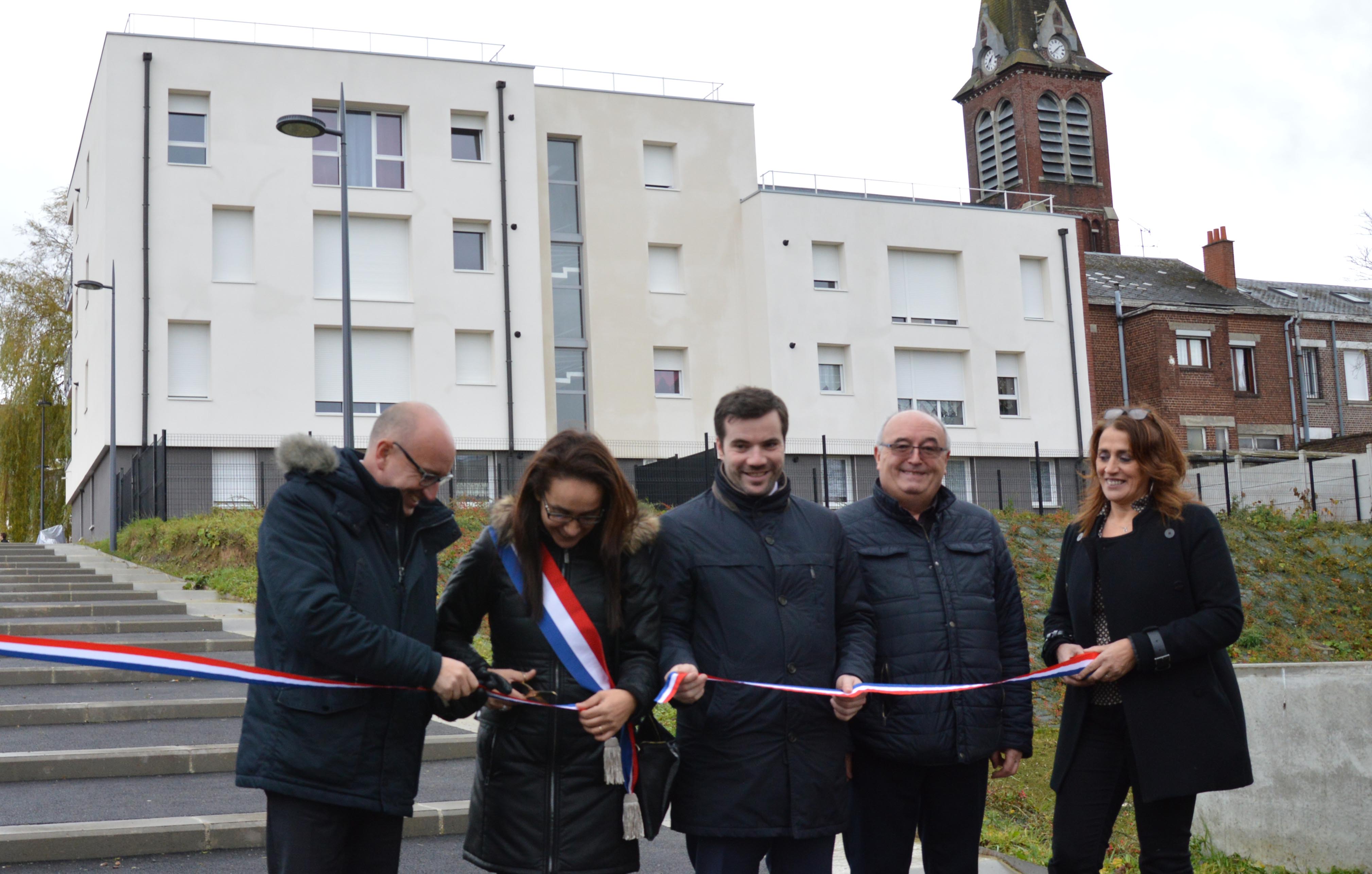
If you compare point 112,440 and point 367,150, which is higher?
point 367,150

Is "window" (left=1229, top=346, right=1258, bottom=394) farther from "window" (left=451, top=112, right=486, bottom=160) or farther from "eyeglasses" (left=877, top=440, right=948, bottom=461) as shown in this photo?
"eyeglasses" (left=877, top=440, right=948, bottom=461)

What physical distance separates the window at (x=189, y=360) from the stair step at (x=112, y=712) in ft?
65.8

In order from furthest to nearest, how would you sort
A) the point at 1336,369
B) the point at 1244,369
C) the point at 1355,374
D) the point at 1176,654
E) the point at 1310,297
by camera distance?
the point at 1310,297 < the point at 1355,374 < the point at 1336,369 < the point at 1244,369 < the point at 1176,654

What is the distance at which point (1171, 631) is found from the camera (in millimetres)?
4348

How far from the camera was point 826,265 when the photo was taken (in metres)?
34.1

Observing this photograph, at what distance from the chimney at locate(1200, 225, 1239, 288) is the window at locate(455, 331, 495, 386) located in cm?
2745

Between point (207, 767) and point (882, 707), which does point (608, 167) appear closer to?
point (207, 767)

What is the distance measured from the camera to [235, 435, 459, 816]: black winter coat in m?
3.62

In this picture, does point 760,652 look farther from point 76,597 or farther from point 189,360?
point 189,360

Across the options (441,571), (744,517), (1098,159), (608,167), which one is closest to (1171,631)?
(744,517)

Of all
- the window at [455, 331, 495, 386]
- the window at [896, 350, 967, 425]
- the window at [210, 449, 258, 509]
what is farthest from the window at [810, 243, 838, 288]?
the window at [210, 449, 258, 509]

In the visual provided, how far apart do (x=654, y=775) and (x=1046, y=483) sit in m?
32.8

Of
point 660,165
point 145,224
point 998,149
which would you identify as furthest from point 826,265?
point 998,149

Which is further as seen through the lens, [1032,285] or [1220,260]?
[1220,260]
